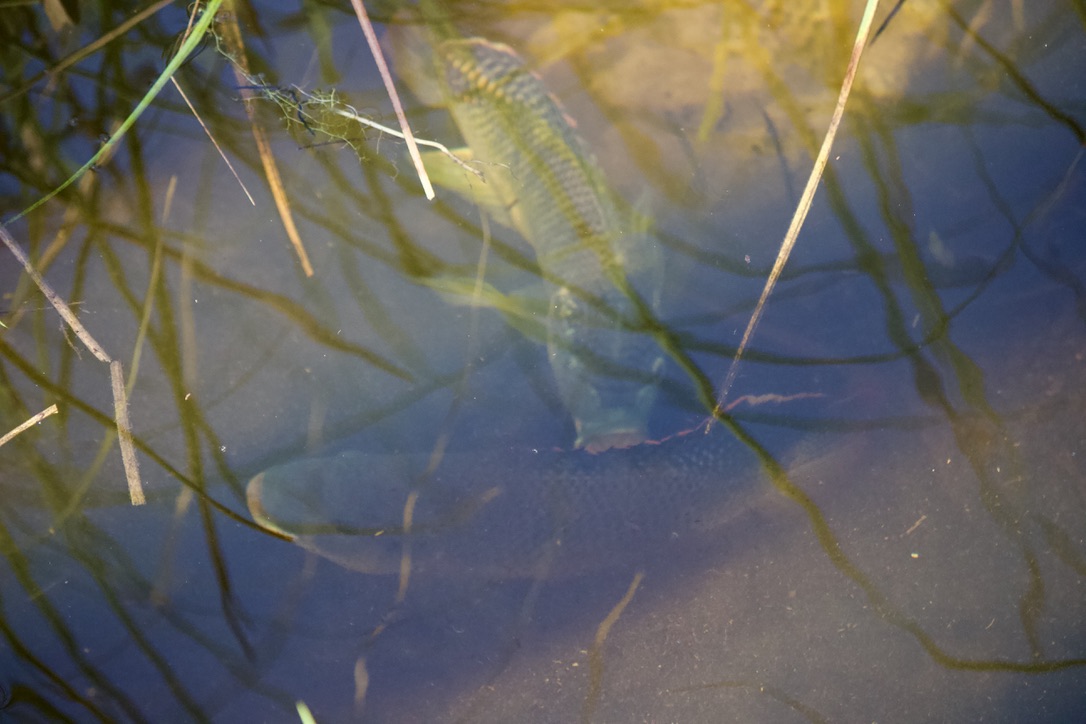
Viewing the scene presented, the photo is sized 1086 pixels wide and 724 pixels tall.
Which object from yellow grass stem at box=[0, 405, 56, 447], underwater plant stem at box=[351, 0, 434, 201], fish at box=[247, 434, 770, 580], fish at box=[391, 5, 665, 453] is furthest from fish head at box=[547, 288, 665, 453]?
yellow grass stem at box=[0, 405, 56, 447]

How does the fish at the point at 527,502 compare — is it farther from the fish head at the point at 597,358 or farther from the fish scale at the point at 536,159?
the fish scale at the point at 536,159

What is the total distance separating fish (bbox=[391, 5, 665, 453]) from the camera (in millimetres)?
2109

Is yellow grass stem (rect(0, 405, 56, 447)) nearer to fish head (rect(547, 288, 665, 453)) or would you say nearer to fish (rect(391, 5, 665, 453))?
fish (rect(391, 5, 665, 453))

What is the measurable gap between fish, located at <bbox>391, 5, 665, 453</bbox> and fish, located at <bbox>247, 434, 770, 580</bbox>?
0.26 metres

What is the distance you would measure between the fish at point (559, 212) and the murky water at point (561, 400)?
85 millimetres

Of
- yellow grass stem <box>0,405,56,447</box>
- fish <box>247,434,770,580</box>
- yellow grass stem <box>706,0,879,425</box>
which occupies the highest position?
yellow grass stem <box>706,0,879,425</box>

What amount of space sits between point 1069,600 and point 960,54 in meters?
2.15

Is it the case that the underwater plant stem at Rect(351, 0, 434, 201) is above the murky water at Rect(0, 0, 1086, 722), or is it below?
above

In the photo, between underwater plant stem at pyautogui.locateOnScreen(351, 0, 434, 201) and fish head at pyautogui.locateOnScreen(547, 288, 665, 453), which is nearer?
underwater plant stem at pyautogui.locateOnScreen(351, 0, 434, 201)

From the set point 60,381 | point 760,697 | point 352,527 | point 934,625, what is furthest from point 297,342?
point 934,625

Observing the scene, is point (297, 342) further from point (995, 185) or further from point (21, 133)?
point (995, 185)

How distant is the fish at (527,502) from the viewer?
2.17m

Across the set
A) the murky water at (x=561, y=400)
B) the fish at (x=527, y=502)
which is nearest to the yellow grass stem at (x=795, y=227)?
the murky water at (x=561, y=400)

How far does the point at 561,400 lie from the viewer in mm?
2133
